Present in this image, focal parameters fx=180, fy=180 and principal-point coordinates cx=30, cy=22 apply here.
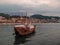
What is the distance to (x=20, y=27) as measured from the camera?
50344 millimetres

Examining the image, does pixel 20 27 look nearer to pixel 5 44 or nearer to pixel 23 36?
pixel 23 36

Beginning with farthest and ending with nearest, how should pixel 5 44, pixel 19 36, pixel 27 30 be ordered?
pixel 27 30
pixel 19 36
pixel 5 44

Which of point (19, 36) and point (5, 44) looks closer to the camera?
point (5, 44)

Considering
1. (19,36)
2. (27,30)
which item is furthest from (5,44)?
(27,30)

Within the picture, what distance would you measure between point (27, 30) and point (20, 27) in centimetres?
385

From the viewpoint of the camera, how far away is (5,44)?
35.8m

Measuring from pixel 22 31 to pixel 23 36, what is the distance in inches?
62.8

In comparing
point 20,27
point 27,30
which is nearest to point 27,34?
point 27,30

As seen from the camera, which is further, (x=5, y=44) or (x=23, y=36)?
(x=23, y=36)

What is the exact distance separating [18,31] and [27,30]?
13.1 feet

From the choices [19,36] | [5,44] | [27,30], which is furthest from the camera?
[27,30]

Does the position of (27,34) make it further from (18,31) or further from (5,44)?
(5,44)

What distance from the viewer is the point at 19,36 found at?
50094mm

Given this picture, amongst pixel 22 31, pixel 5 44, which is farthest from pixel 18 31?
pixel 5 44
